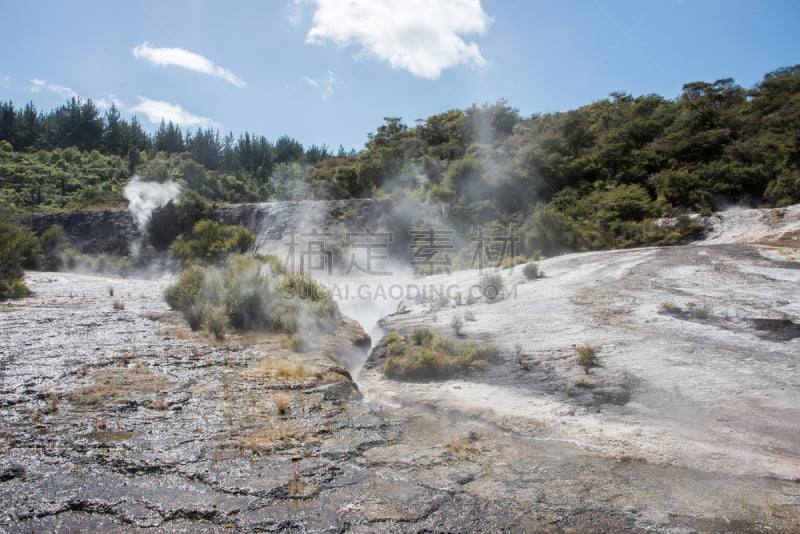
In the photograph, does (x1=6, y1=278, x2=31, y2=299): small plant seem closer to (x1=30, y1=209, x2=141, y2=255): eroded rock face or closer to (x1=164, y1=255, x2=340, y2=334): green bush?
(x1=164, y1=255, x2=340, y2=334): green bush

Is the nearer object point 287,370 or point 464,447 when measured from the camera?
point 464,447

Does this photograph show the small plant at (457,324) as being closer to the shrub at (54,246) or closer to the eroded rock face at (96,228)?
the shrub at (54,246)

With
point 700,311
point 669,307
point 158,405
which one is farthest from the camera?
point 669,307

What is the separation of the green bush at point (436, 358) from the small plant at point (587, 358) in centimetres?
137

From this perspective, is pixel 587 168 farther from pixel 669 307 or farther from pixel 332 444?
pixel 332 444

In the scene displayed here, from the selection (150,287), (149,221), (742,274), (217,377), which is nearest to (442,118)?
(149,221)

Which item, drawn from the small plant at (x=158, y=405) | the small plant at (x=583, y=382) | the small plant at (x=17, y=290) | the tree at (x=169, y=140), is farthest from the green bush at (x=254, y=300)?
the tree at (x=169, y=140)

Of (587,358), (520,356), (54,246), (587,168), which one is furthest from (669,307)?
(54,246)

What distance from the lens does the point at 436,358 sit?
7680 mm

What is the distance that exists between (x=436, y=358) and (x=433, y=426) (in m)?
2.22

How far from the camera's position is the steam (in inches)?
1128

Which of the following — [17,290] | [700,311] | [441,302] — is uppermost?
[700,311]

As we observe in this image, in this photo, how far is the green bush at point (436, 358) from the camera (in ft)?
25.0

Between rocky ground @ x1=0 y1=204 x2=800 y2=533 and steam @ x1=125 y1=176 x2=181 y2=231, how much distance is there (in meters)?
21.4
